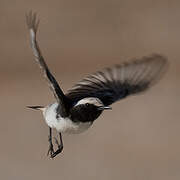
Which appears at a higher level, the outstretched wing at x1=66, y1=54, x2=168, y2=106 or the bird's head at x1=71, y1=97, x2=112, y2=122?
the outstretched wing at x1=66, y1=54, x2=168, y2=106

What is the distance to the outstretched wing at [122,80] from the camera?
1.10 metres

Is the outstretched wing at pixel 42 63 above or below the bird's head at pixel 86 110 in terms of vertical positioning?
above

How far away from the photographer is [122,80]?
1234mm

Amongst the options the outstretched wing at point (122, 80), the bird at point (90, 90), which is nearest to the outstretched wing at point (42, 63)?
the bird at point (90, 90)

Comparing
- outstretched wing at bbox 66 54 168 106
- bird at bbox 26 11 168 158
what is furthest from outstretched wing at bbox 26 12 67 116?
outstretched wing at bbox 66 54 168 106

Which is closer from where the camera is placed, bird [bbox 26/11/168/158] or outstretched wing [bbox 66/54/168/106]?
bird [bbox 26/11/168/158]

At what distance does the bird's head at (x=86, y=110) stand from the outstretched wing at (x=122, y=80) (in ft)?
0.33

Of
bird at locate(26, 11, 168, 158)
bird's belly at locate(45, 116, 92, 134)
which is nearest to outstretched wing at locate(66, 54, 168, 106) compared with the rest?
bird at locate(26, 11, 168, 158)

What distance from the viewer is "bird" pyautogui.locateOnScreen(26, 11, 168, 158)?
92 centimetres

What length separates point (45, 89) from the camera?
261 cm

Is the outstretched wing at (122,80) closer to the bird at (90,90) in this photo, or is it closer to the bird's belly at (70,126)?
the bird at (90,90)

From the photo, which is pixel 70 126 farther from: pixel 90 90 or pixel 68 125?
pixel 90 90

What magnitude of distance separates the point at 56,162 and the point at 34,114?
234mm

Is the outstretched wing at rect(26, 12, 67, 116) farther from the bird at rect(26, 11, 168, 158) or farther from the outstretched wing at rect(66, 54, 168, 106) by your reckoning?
the outstretched wing at rect(66, 54, 168, 106)
